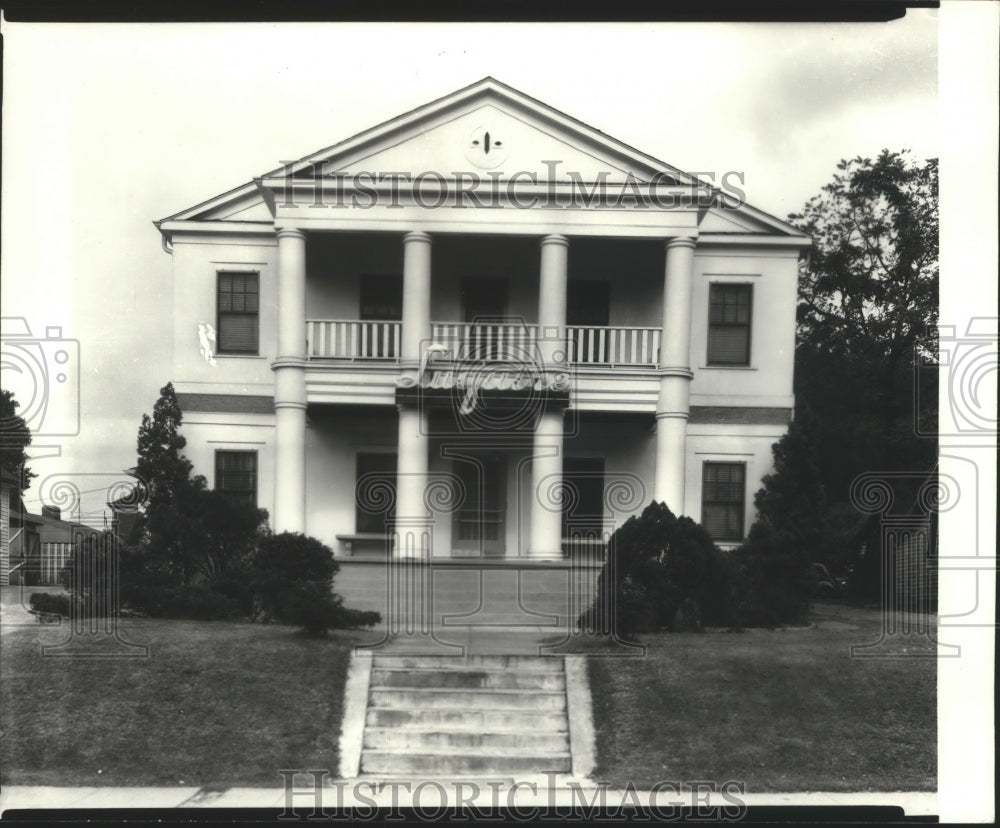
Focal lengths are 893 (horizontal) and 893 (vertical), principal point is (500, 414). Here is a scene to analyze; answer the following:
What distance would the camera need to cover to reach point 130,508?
30.9 feet

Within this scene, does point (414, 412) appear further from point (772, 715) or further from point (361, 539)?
point (772, 715)

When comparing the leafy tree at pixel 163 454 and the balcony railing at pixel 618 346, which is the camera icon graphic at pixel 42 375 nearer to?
the leafy tree at pixel 163 454

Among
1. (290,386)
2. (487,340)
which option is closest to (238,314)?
(290,386)

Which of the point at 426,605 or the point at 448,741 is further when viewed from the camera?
the point at 426,605

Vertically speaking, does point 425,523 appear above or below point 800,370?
below

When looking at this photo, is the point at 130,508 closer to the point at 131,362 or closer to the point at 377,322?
the point at 131,362

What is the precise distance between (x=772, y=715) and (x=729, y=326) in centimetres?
431

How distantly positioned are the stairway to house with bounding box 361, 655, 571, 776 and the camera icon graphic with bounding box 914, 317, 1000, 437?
15.6ft

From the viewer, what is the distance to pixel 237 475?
32.6 feet

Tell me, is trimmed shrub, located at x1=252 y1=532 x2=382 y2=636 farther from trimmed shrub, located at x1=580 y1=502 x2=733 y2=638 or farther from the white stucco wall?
trimmed shrub, located at x1=580 y1=502 x2=733 y2=638

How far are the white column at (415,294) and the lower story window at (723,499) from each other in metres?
3.64

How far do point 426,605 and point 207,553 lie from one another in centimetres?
244

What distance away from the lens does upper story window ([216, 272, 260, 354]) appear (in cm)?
1002

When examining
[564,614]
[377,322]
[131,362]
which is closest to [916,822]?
[564,614]
